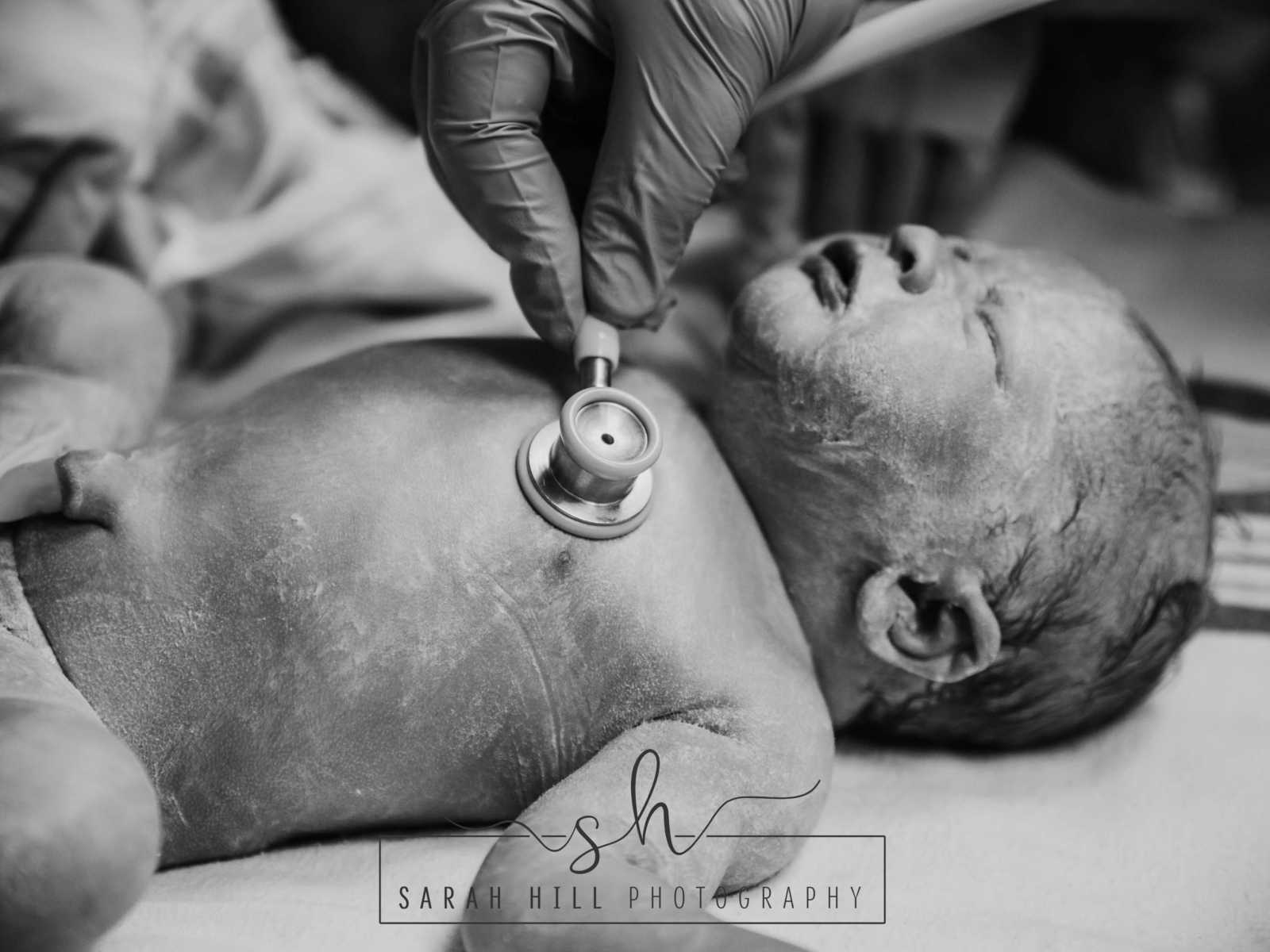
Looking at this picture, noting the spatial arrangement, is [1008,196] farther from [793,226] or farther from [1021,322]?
[1021,322]

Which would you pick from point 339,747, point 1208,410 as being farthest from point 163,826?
point 1208,410

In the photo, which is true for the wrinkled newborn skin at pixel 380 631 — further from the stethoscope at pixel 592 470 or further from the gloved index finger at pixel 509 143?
the gloved index finger at pixel 509 143

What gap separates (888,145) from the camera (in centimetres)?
188

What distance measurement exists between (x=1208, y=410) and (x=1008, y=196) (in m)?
0.52

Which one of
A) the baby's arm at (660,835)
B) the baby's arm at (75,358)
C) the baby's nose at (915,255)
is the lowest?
the baby's arm at (660,835)

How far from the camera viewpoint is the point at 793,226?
191 cm

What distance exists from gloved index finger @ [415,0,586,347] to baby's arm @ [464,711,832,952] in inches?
16.4

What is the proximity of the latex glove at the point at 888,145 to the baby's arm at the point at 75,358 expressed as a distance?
91 centimetres

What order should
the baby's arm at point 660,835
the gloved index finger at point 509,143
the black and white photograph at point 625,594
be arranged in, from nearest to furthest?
the baby's arm at point 660,835
the black and white photograph at point 625,594
the gloved index finger at point 509,143

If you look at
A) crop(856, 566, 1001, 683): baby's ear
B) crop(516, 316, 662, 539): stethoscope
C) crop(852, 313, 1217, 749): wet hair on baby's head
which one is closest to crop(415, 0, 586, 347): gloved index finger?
crop(516, 316, 662, 539): stethoscope

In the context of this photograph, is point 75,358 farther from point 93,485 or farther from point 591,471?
point 591,471

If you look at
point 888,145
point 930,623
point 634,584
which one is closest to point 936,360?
point 930,623

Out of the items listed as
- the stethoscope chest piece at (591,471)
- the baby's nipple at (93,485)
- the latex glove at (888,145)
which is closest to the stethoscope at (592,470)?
the stethoscope chest piece at (591,471)

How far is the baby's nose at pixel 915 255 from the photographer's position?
3.84 feet
